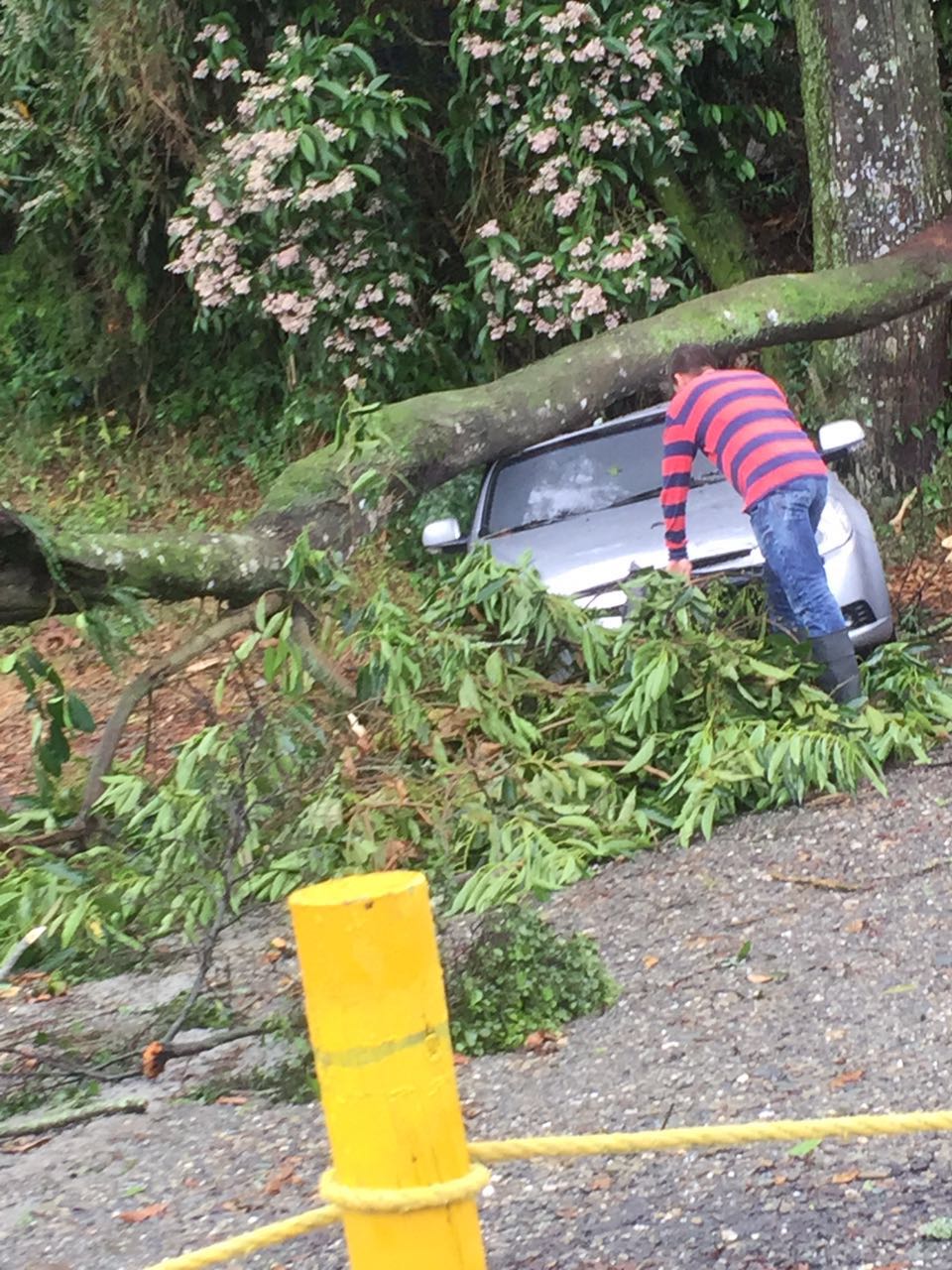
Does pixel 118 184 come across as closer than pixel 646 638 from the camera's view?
No

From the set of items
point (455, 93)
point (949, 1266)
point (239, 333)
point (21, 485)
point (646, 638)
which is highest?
point (455, 93)

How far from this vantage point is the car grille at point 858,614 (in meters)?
7.08

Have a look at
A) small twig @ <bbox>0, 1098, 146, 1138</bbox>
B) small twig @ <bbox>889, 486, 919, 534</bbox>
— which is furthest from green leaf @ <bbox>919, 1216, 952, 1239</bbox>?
small twig @ <bbox>889, 486, 919, 534</bbox>

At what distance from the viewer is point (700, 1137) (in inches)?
79.6

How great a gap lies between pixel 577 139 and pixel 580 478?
3673 millimetres

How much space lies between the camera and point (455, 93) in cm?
1177

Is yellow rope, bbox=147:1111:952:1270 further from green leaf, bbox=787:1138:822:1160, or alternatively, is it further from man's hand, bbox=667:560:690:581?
man's hand, bbox=667:560:690:581

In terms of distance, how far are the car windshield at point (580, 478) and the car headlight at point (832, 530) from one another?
40.3 inches

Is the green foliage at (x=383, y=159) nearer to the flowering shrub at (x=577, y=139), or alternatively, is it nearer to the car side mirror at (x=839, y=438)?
the flowering shrub at (x=577, y=139)

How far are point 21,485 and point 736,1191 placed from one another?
12993 millimetres

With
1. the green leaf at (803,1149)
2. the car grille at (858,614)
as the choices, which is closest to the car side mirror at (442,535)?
the car grille at (858,614)

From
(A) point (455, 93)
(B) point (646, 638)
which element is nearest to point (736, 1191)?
(B) point (646, 638)

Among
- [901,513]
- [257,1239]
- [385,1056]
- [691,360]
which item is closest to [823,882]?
[691,360]

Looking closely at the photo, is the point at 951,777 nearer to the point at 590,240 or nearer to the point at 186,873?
the point at 186,873
